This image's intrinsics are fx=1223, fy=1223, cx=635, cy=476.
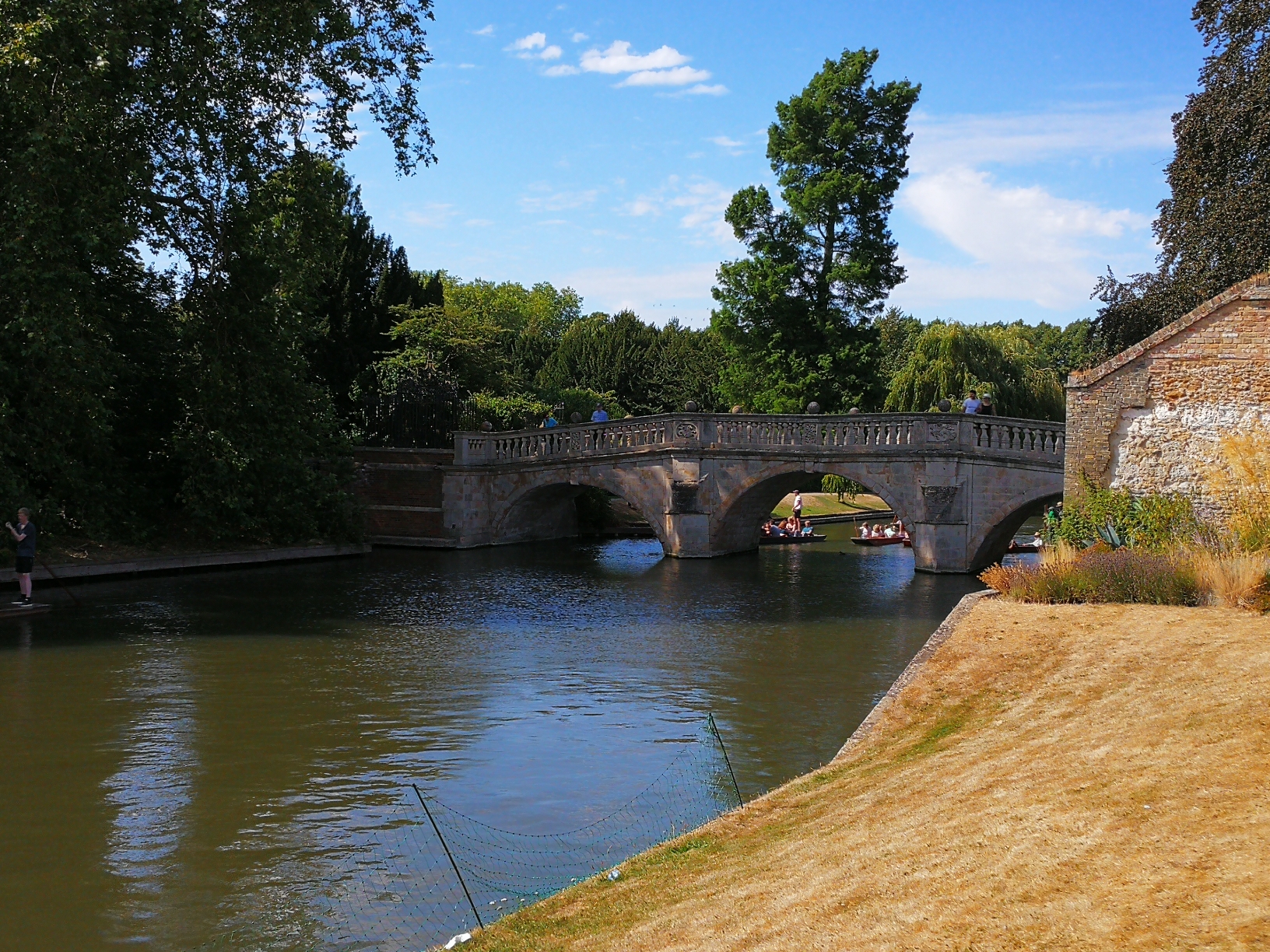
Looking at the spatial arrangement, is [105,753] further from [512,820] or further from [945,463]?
[945,463]

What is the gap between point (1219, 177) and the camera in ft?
93.6

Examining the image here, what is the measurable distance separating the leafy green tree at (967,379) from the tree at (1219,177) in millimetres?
8836

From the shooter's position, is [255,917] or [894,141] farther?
[894,141]

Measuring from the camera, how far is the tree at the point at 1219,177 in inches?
1051

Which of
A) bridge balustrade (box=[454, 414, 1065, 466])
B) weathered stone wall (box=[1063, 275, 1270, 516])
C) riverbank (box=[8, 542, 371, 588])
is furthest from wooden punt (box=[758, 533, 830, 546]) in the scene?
weathered stone wall (box=[1063, 275, 1270, 516])

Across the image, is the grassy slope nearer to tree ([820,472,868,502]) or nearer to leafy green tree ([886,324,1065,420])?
tree ([820,472,868,502])

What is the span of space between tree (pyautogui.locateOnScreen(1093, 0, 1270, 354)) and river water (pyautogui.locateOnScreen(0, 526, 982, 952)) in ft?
31.5

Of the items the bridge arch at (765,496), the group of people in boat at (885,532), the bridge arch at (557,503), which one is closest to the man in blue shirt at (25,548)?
the bridge arch at (557,503)

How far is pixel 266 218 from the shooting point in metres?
25.0

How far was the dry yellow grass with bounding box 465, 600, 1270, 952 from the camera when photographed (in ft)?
16.8

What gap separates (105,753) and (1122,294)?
2858cm

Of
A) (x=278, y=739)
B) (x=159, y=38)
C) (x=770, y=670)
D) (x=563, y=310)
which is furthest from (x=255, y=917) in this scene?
(x=563, y=310)

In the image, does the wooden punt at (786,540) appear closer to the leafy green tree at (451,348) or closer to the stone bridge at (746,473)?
the stone bridge at (746,473)

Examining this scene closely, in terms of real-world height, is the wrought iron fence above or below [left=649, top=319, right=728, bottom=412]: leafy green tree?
below
